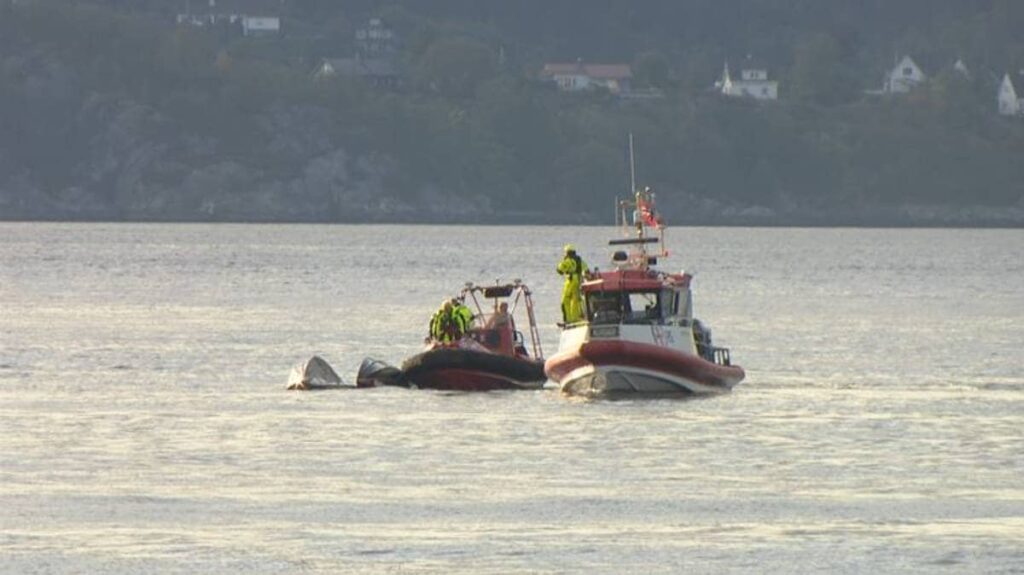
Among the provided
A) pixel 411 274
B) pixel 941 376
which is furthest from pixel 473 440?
pixel 411 274

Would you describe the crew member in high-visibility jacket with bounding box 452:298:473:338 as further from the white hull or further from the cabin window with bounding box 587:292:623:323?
the cabin window with bounding box 587:292:623:323

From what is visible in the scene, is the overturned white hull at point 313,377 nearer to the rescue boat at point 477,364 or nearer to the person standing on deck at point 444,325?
the rescue boat at point 477,364

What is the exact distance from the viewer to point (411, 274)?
419 ft

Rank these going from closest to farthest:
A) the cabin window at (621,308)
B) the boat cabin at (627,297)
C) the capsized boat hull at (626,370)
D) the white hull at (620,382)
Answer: the capsized boat hull at (626,370), the white hull at (620,382), the cabin window at (621,308), the boat cabin at (627,297)

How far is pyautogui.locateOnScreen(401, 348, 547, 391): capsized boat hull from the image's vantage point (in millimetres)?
54688

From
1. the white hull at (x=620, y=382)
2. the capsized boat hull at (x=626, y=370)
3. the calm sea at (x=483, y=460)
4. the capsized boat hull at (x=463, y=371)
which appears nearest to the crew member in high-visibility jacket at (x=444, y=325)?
the capsized boat hull at (x=463, y=371)

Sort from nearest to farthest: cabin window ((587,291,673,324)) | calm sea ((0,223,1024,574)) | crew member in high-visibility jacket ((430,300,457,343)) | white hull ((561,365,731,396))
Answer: calm sea ((0,223,1024,574)) → white hull ((561,365,731,396)) → cabin window ((587,291,673,324)) → crew member in high-visibility jacket ((430,300,457,343))

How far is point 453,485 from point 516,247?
14730 centimetres

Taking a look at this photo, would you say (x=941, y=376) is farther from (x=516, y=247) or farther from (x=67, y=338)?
(x=516, y=247)

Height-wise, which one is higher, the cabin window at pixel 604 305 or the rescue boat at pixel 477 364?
the cabin window at pixel 604 305

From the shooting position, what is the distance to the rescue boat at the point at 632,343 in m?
52.8

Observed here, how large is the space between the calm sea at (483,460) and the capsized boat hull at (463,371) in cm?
64

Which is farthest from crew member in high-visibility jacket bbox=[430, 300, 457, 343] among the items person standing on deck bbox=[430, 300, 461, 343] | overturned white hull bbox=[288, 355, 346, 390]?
overturned white hull bbox=[288, 355, 346, 390]

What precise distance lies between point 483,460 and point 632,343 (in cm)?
1006
